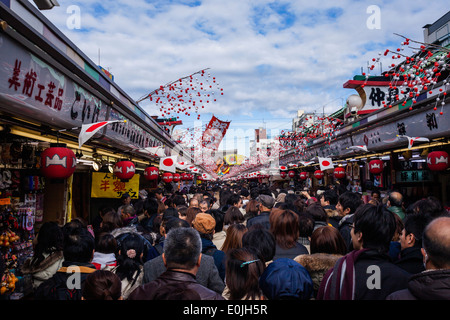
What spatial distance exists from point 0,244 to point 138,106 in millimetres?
5803

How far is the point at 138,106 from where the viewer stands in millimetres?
9906

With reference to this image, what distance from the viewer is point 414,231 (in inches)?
149

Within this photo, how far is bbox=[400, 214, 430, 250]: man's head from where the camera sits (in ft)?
12.3

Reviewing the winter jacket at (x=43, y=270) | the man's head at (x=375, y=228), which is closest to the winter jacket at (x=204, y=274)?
the winter jacket at (x=43, y=270)

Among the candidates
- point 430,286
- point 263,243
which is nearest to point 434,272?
point 430,286

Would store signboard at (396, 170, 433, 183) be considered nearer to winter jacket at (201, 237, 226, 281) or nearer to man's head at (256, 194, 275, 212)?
man's head at (256, 194, 275, 212)

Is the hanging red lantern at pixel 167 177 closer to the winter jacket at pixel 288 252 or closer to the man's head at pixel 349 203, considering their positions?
the man's head at pixel 349 203

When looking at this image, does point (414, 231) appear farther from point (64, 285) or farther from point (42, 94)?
point (42, 94)

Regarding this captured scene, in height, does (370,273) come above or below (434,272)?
below

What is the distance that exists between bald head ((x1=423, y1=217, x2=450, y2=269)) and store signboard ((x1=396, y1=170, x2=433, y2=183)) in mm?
11035

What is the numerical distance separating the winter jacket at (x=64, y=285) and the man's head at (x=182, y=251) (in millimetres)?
A: 1169

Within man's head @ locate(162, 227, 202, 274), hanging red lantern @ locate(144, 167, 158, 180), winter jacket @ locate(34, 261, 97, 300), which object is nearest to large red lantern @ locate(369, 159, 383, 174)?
hanging red lantern @ locate(144, 167, 158, 180)

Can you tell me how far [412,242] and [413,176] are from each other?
9711mm
